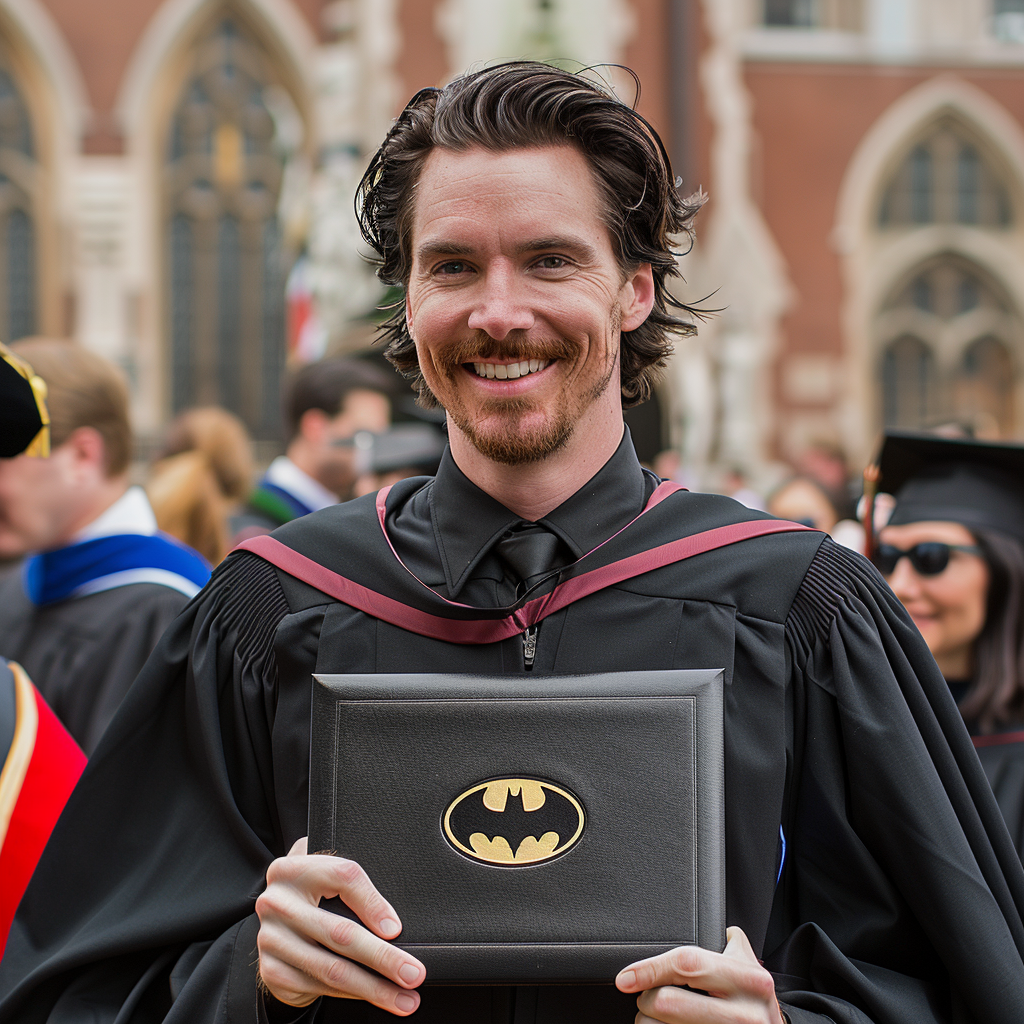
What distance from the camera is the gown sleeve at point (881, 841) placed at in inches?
58.4

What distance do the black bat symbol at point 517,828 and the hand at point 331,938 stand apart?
0.11 meters

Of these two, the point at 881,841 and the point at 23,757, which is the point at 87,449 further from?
the point at 881,841

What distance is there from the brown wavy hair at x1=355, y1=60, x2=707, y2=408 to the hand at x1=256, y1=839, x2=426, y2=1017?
0.79 meters

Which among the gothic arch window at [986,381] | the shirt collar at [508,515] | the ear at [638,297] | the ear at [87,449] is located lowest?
the gothic arch window at [986,381]

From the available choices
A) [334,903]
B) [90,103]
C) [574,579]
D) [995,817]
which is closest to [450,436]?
[574,579]

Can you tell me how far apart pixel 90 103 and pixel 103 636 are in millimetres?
14824

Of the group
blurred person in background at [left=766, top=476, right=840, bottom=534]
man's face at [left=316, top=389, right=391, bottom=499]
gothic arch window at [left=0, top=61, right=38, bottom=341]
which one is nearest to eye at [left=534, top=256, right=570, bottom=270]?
man's face at [left=316, top=389, right=391, bottom=499]

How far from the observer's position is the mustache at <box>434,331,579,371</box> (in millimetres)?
1556

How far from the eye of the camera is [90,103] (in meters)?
16.2

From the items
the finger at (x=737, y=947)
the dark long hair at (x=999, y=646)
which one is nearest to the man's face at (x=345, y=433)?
the dark long hair at (x=999, y=646)

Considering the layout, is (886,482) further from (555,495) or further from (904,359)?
(904,359)

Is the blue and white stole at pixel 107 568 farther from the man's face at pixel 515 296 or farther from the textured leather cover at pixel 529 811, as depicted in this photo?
the textured leather cover at pixel 529 811

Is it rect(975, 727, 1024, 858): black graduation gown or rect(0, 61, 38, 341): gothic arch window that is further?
rect(0, 61, 38, 341): gothic arch window

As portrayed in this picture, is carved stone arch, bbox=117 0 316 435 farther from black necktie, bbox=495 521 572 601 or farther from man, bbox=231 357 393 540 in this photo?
black necktie, bbox=495 521 572 601
